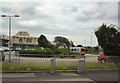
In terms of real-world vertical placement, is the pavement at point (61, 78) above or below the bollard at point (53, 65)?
below

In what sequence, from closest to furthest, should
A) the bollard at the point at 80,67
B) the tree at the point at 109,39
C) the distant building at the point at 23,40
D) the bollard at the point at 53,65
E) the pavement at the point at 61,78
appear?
the pavement at the point at 61,78 → the bollard at the point at 53,65 → the bollard at the point at 80,67 → the tree at the point at 109,39 → the distant building at the point at 23,40

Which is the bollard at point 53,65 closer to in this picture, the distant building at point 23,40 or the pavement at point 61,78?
the pavement at point 61,78

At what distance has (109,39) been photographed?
23906mm

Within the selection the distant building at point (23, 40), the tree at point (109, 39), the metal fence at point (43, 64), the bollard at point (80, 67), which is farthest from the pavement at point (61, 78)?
the distant building at point (23, 40)

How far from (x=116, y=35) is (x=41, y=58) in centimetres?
771

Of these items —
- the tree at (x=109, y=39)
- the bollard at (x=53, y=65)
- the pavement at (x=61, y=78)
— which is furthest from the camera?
the tree at (x=109, y=39)

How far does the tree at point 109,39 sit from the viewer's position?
23644mm

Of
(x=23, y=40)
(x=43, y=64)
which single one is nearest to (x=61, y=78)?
(x=43, y=64)

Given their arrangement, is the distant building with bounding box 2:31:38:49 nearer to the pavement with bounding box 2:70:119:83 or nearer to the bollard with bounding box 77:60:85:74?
the bollard with bounding box 77:60:85:74

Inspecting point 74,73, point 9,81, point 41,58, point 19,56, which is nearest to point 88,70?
point 74,73

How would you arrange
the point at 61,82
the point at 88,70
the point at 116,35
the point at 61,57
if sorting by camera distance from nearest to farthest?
the point at 61,82 < the point at 88,70 < the point at 61,57 < the point at 116,35

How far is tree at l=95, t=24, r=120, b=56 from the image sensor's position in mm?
23644

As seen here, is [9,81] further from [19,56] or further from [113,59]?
[113,59]

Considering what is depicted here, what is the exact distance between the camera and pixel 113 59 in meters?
20.3
